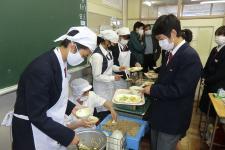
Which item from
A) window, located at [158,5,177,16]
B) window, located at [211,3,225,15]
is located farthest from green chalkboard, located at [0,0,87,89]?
window, located at [211,3,225,15]

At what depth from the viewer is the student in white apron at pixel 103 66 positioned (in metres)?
1.95

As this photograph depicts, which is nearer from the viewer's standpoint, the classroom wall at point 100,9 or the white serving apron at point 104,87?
the white serving apron at point 104,87

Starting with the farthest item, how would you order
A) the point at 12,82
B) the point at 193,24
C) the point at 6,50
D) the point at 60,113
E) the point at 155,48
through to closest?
the point at 193,24
the point at 155,48
the point at 12,82
the point at 6,50
the point at 60,113

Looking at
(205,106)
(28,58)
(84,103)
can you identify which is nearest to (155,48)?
(205,106)

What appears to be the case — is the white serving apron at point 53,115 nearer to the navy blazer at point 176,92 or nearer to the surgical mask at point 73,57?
the surgical mask at point 73,57

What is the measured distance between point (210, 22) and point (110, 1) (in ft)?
6.98

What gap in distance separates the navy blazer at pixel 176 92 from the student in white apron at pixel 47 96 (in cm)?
54

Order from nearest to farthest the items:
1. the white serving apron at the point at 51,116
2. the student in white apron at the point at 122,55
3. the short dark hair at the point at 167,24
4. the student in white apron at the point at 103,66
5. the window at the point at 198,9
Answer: the white serving apron at the point at 51,116
the short dark hair at the point at 167,24
the student in white apron at the point at 103,66
the student in white apron at the point at 122,55
the window at the point at 198,9

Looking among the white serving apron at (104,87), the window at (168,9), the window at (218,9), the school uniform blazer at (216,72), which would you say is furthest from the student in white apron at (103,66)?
the window at (218,9)

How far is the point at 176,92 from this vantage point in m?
1.16

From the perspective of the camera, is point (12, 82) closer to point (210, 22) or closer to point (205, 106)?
point (205, 106)

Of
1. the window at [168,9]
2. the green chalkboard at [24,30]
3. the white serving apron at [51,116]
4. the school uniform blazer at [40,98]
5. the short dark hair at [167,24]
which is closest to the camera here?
the school uniform blazer at [40,98]

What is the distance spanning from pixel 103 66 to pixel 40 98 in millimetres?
1214

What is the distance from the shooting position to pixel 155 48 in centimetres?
370
